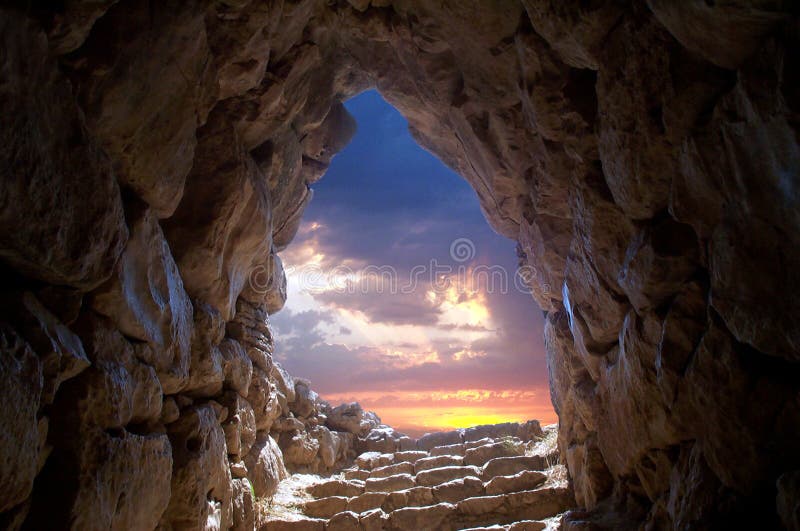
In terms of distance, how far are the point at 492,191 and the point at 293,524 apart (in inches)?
290

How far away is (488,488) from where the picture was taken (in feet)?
31.7

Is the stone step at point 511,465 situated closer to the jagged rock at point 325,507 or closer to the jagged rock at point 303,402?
the jagged rock at point 325,507

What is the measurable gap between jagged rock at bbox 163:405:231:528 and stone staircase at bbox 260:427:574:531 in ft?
7.63

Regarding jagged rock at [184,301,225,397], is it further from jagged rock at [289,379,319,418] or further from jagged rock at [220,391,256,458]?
jagged rock at [289,379,319,418]

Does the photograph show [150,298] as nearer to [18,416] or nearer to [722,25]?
[18,416]

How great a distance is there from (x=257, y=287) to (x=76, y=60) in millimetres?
6767

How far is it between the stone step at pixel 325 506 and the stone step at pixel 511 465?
327 cm

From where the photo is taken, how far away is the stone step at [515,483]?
9523 mm

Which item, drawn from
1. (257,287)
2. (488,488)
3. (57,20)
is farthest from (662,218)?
(257,287)

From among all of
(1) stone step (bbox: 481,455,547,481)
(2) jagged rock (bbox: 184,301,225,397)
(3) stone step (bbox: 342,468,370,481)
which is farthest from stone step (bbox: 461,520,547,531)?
(2) jagged rock (bbox: 184,301,225,397)

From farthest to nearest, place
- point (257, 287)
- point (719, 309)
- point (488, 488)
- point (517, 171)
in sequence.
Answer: point (257, 287) → point (488, 488) → point (517, 171) → point (719, 309)

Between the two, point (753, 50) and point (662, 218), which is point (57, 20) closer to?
point (753, 50)

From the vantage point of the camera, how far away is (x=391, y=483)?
10656 mm

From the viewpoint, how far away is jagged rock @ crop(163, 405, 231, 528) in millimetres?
5859
